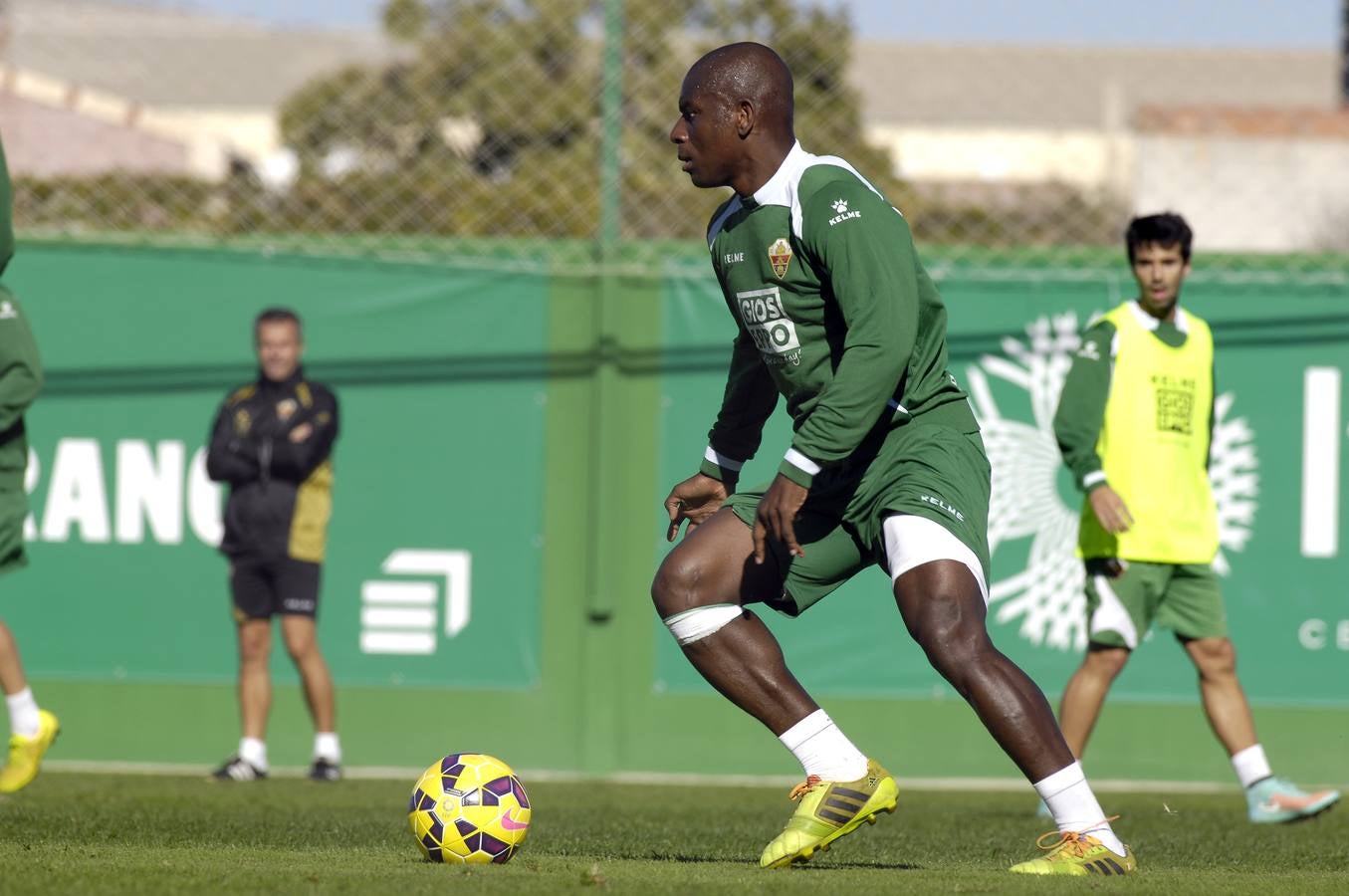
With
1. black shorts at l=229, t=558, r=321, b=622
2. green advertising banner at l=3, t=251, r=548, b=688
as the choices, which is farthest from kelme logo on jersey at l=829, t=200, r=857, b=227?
green advertising banner at l=3, t=251, r=548, b=688

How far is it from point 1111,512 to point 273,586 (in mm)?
4119

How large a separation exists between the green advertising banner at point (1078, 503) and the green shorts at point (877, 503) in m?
4.40

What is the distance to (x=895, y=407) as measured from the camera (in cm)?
540

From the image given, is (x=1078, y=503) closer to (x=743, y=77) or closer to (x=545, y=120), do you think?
(x=545, y=120)

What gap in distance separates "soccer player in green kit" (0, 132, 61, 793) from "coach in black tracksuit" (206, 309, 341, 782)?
1535mm

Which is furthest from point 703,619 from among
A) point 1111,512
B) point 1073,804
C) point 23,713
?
point 23,713

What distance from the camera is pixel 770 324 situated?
5410mm

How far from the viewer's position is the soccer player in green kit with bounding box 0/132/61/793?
25.1 ft

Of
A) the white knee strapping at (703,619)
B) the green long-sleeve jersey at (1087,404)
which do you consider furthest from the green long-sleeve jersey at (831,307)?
the green long-sleeve jersey at (1087,404)

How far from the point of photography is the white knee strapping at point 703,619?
17.7 feet

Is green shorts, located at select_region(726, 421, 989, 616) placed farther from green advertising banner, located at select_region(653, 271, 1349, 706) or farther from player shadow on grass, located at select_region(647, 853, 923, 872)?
green advertising banner, located at select_region(653, 271, 1349, 706)

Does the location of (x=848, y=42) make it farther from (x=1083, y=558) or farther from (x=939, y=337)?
(x=939, y=337)

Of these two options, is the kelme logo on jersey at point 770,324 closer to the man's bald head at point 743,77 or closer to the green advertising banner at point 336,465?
the man's bald head at point 743,77

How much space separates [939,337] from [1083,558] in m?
2.82
